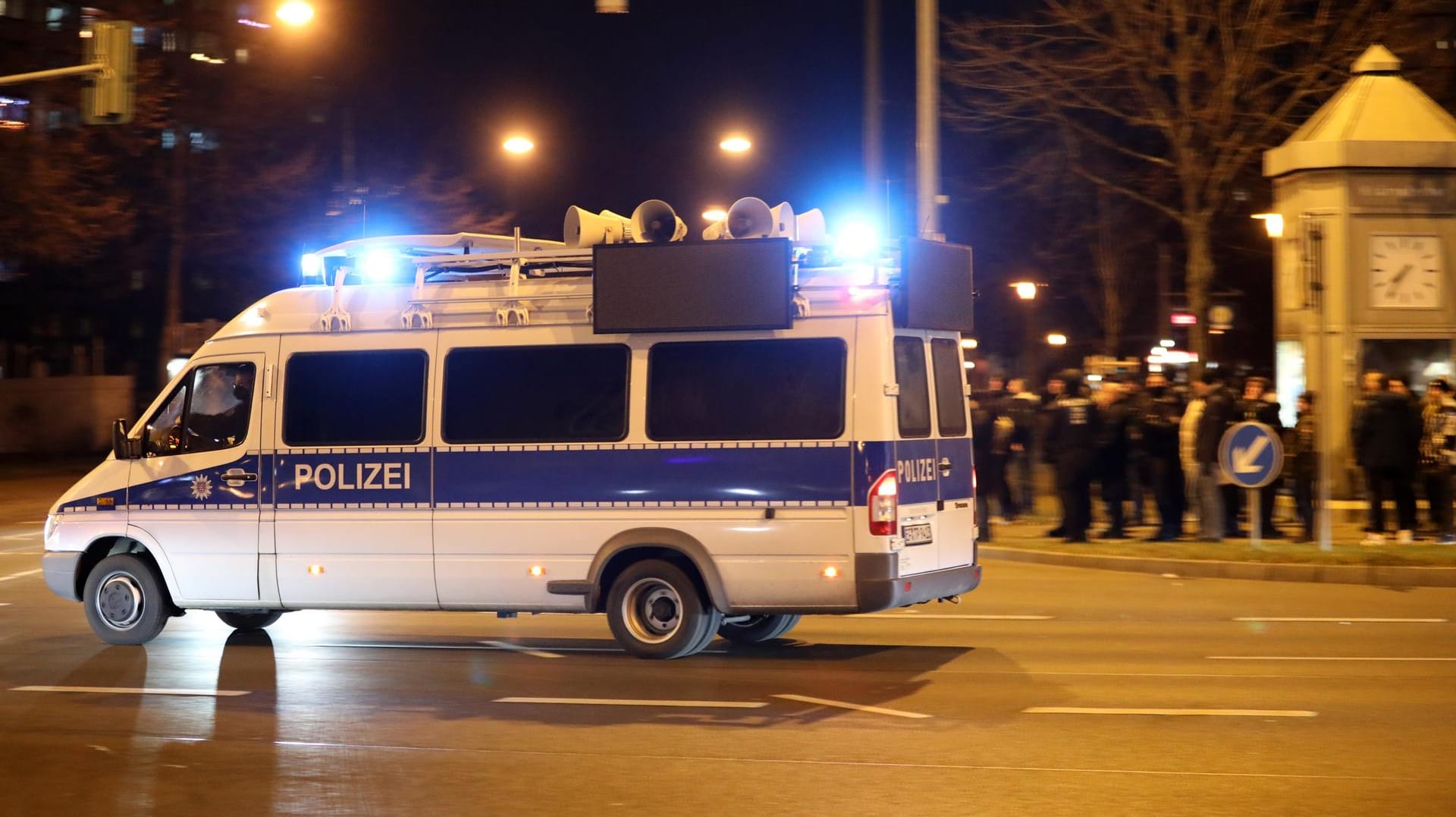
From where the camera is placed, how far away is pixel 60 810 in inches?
276

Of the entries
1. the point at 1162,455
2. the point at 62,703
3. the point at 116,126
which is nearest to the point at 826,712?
the point at 62,703

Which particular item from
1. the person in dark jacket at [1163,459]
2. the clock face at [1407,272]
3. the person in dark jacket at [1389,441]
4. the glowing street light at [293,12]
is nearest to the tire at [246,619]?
the person in dark jacket at [1163,459]

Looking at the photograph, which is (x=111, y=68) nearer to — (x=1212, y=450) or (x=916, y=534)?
(x=1212, y=450)

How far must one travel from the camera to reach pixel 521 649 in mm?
11719

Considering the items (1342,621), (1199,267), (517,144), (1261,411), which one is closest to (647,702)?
(1342,621)

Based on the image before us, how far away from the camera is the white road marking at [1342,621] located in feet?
41.9

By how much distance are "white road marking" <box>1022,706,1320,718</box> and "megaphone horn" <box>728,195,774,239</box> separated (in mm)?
3477

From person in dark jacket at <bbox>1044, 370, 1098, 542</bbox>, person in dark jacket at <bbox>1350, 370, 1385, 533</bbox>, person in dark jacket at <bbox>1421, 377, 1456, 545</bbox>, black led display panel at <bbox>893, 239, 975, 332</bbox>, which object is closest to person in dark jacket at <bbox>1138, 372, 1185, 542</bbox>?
person in dark jacket at <bbox>1044, 370, 1098, 542</bbox>

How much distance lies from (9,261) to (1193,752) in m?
38.7

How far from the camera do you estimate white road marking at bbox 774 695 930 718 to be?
29.3 ft

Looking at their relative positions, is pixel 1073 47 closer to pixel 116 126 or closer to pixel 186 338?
pixel 186 338

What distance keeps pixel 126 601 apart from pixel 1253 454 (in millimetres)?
10090

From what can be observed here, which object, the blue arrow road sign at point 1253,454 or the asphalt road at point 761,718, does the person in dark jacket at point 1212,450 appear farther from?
the asphalt road at point 761,718

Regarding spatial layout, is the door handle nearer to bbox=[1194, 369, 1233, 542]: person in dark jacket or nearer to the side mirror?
the side mirror
